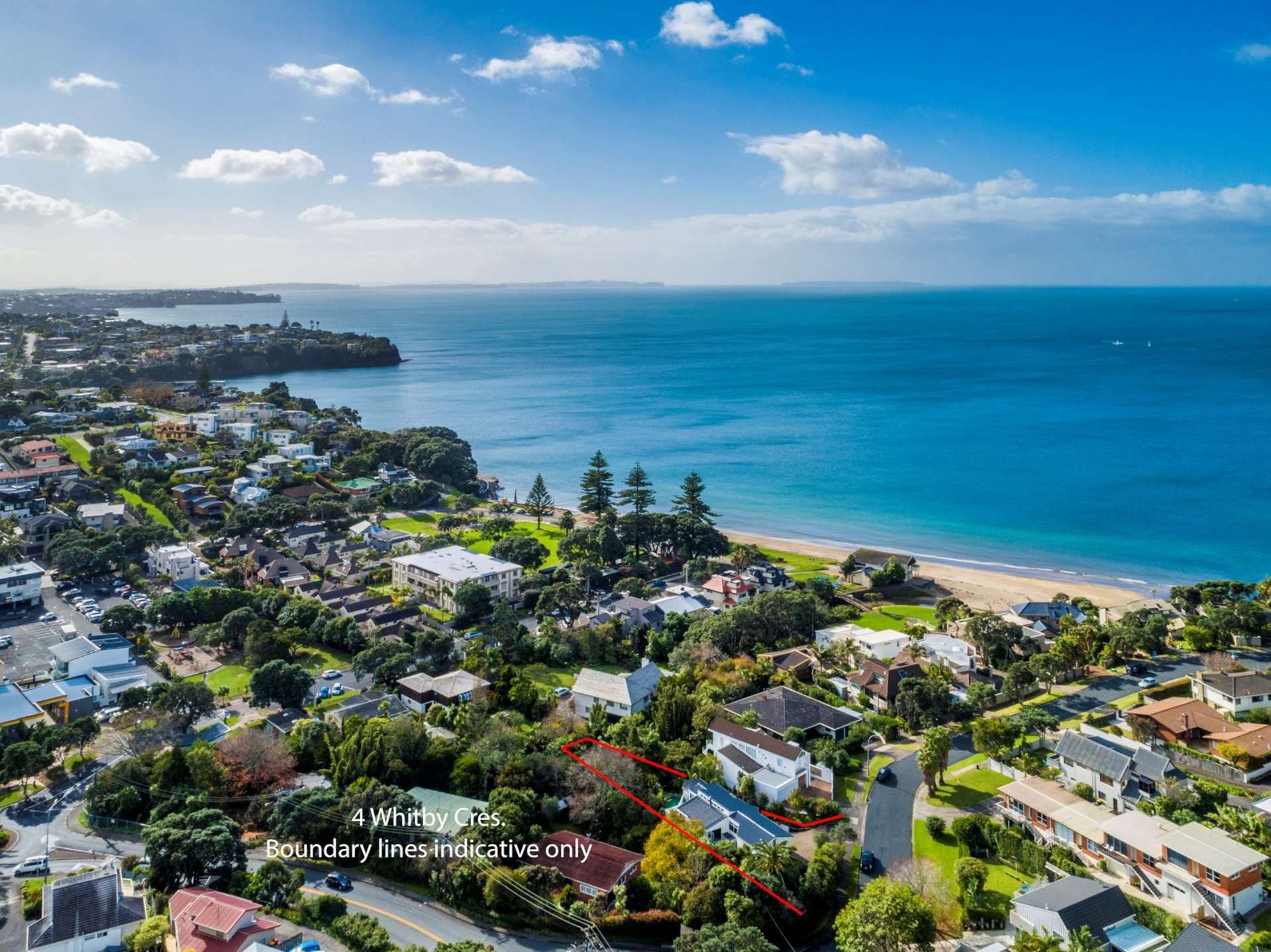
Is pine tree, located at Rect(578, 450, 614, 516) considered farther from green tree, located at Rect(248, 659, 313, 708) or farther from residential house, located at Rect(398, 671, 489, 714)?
green tree, located at Rect(248, 659, 313, 708)

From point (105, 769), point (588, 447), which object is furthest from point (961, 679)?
point (588, 447)

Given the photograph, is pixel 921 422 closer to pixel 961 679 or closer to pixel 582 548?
pixel 582 548

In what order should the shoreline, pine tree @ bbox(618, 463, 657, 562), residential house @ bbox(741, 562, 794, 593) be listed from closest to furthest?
residential house @ bbox(741, 562, 794, 593)
the shoreline
pine tree @ bbox(618, 463, 657, 562)

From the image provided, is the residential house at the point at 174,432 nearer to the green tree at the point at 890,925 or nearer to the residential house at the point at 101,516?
the residential house at the point at 101,516

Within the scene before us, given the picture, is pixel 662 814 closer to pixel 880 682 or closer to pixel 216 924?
pixel 216 924

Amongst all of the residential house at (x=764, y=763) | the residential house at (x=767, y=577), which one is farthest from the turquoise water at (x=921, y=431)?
the residential house at (x=764, y=763)

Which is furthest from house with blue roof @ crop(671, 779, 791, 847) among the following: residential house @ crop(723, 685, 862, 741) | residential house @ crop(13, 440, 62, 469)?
residential house @ crop(13, 440, 62, 469)
